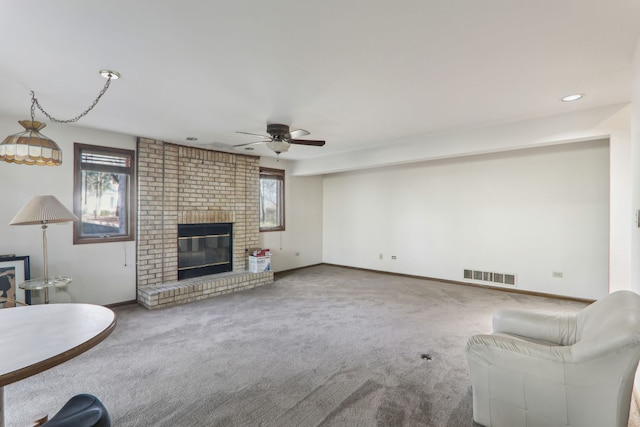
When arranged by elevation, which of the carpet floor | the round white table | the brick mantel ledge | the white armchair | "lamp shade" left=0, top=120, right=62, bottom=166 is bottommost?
the carpet floor

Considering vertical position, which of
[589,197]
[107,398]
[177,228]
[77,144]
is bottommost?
[107,398]

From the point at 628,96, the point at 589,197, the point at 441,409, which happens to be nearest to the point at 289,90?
the point at 441,409

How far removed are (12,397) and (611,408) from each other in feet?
12.5

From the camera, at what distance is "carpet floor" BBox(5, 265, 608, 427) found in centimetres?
209

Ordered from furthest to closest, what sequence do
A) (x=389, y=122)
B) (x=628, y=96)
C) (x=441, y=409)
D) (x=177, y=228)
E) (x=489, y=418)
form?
1. (x=177, y=228)
2. (x=389, y=122)
3. (x=628, y=96)
4. (x=441, y=409)
5. (x=489, y=418)

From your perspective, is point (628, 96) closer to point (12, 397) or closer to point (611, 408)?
point (611, 408)

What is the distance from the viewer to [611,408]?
1.56 meters

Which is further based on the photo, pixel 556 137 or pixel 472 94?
pixel 556 137

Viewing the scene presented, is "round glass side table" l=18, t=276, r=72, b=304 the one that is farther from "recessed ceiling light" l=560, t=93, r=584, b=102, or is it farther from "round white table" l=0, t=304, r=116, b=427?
"recessed ceiling light" l=560, t=93, r=584, b=102

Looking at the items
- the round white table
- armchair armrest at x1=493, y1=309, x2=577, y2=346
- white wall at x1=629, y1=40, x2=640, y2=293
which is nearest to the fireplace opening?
the round white table

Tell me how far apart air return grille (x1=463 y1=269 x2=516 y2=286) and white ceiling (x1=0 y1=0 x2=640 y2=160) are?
105 inches

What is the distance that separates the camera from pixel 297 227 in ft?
23.6

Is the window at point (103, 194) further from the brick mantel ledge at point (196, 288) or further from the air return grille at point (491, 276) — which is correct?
the air return grille at point (491, 276)

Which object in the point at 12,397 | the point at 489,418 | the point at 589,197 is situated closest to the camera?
the point at 489,418
